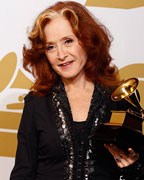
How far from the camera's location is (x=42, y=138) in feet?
4.87

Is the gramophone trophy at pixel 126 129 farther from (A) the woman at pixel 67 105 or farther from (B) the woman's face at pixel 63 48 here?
(B) the woman's face at pixel 63 48

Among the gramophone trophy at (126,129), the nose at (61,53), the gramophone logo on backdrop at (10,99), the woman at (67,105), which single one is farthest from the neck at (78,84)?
the gramophone logo on backdrop at (10,99)

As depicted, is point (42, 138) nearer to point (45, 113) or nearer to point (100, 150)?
point (45, 113)

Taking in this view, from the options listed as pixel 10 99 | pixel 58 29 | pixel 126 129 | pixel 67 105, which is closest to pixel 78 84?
pixel 67 105

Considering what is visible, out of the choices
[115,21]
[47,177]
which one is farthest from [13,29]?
[47,177]

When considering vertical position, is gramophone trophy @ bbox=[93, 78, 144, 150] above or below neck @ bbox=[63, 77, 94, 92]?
below

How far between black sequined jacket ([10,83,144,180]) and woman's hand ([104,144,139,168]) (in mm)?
18

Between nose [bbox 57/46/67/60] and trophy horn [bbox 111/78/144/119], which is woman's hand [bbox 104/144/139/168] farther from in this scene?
nose [bbox 57/46/67/60]

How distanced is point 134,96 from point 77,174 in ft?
1.27

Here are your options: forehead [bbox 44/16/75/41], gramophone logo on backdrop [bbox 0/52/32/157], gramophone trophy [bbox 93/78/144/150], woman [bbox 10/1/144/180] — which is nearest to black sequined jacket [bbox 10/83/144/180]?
woman [bbox 10/1/144/180]

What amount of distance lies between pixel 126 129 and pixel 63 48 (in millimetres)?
420

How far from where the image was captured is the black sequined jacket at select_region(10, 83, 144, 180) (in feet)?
4.68

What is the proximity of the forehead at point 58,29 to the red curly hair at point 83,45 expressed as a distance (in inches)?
0.6

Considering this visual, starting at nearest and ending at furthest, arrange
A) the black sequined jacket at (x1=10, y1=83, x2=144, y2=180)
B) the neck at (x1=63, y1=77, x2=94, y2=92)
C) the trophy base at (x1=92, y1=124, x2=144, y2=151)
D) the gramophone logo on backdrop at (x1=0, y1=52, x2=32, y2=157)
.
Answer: the trophy base at (x1=92, y1=124, x2=144, y2=151) → the black sequined jacket at (x1=10, y1=83, x2=144, y2=180) → the neck at (x1=63, y1=77, x2=94, y2=92) → the gramophone logo on backdrop at (x1=0, y1=52, x2=32, y2=157)
